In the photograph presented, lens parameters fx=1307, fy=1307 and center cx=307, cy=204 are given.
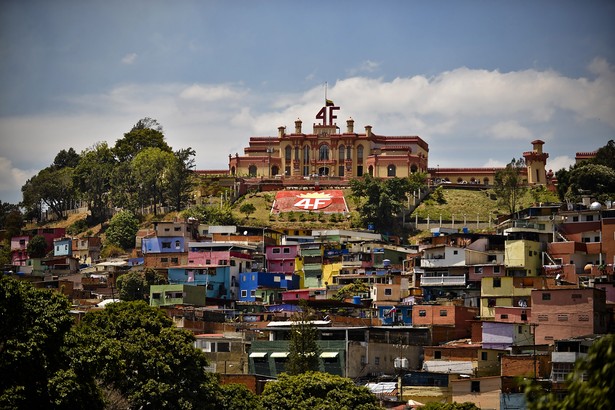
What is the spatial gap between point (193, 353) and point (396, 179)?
198 ft

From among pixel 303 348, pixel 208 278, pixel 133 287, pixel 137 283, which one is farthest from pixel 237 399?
pixel 208 278

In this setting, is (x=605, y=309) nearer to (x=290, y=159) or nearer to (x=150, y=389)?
(x=150, y=389)

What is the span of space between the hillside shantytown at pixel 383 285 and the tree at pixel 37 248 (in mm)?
1124

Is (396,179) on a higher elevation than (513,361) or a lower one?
higher

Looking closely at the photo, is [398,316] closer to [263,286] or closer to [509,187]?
[263,286]

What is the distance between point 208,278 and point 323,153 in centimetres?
4673

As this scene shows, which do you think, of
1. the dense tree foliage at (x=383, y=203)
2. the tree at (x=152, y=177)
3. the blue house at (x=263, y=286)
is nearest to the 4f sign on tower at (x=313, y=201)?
the dense tree foliage at (x=383, y=203)

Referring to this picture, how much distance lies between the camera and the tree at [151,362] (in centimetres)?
5125

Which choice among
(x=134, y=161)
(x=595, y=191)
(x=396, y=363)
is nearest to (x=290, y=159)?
(x=134, y=161)

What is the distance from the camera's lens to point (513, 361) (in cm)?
5812

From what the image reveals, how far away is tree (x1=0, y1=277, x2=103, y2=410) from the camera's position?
40656mm

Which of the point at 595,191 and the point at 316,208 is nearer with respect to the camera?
the point at 595,191

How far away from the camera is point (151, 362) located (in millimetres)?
52469

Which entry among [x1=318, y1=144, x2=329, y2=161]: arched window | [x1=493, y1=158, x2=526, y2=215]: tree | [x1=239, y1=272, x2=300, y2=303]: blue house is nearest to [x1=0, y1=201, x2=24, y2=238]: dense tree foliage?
[x1=318, y1=144, x2=329, y2=161]: arched window
